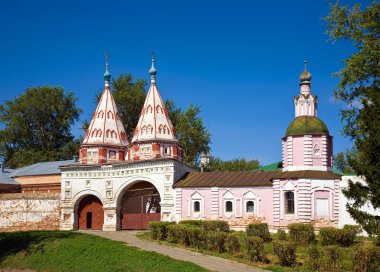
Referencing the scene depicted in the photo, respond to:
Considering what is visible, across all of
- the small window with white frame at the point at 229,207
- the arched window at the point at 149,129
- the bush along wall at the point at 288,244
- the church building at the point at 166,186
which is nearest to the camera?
the bush along wall at the point at 288,244

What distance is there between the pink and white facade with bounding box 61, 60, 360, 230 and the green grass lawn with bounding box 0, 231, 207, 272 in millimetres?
7263

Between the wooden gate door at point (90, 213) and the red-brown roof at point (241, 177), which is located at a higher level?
the red-brown roof at point (241, 177)

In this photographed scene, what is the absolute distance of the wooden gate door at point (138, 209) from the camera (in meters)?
31.5

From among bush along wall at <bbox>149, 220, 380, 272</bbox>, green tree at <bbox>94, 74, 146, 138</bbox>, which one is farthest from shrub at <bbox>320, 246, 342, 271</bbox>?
green tree at <bbox>94, 74, 146, 138</bbox>

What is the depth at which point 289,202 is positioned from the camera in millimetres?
27609

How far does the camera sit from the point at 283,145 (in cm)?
2920

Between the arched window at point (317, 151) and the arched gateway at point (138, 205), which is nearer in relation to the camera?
the arched window at point (317, 151)

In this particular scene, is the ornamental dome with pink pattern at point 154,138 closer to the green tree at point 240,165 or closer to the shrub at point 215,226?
the shrub at point 215,226

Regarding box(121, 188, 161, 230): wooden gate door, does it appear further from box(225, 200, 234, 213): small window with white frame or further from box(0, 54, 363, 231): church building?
box(225, 200, 234, 213): small window with white frame

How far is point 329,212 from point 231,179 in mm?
5866

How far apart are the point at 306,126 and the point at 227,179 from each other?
5.43 metres

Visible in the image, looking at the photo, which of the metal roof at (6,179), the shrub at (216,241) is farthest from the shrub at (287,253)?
the metal roof at (6,179)

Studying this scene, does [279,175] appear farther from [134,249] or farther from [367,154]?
[367,154]

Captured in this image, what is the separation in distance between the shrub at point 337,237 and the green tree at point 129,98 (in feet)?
93.9
